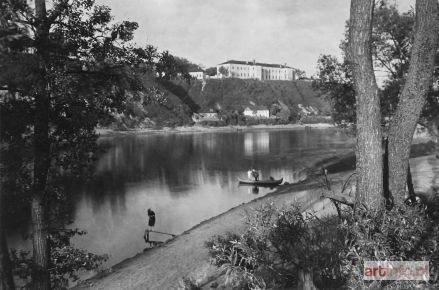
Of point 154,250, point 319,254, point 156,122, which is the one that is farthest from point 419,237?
point 156,122

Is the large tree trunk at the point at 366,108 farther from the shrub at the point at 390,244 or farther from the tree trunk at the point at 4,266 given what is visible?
the tree trunk at the point at 4,266

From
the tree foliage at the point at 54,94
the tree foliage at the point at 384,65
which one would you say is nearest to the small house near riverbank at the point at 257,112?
the tree foliage at the point at 384,65

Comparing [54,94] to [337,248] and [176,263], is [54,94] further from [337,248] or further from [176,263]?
[176,263]

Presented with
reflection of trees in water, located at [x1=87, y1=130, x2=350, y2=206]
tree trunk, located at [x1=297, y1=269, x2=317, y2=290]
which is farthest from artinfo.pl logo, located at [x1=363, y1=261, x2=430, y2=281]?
reflection of trees in water, located at [x1=87, y1=130, x2=350, y2=206]

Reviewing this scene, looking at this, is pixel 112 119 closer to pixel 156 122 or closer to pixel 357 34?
pixel 357 34

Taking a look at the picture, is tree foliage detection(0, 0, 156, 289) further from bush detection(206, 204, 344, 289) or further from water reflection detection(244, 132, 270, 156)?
water reflection detection(244, 132, 270, 156)

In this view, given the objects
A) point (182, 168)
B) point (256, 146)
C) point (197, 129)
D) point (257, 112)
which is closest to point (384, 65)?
point (182, 168)
